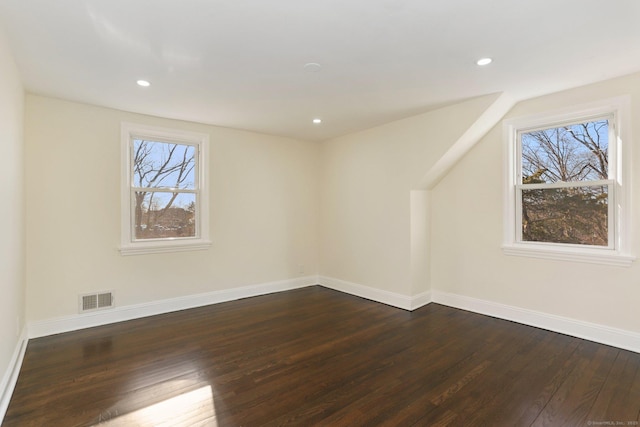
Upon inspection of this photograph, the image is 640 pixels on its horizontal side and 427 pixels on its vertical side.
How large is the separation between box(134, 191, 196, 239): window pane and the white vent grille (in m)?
0.73

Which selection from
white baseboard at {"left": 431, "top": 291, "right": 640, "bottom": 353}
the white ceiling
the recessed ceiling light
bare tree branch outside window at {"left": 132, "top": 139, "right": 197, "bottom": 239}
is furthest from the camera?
bare tree branch outside window at {"left": 132, "top": 139, "right": 197, "bottom": 239}

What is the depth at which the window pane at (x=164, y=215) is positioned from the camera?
3.85m

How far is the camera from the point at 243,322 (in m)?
3.62

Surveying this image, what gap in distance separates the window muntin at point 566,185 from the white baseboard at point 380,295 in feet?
4.69

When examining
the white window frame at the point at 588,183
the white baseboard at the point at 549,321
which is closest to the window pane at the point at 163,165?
the white baseboard at the point at 549,321

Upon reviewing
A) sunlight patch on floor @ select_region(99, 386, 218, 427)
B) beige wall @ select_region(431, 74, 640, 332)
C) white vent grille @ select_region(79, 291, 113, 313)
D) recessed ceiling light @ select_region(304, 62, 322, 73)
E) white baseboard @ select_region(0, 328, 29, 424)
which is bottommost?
sunlight patch on floor @ select_region(99, 386, 218, 427)

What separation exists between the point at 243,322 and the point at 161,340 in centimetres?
85

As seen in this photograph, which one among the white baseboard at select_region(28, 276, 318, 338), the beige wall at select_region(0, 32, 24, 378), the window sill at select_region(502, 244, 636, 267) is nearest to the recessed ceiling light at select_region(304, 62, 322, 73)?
the beige wall at select_region(0, 32, 24, 378)

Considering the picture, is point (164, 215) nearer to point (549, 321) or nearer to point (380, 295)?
point (380, 295)

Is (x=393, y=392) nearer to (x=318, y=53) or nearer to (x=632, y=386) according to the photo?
(x=632, y=386)

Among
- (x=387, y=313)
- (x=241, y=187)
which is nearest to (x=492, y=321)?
(x=387, y=313)

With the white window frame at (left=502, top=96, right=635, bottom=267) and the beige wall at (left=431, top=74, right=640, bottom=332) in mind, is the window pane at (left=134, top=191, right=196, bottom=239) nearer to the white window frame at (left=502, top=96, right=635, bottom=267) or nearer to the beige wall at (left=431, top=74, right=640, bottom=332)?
Answer: the beige wall at (left=431, top=74, right=640, bottom=332)

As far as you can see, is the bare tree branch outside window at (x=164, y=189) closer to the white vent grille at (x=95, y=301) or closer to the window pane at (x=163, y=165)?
the window pane at (x=163, y=165)

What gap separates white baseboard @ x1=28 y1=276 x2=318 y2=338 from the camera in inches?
128
